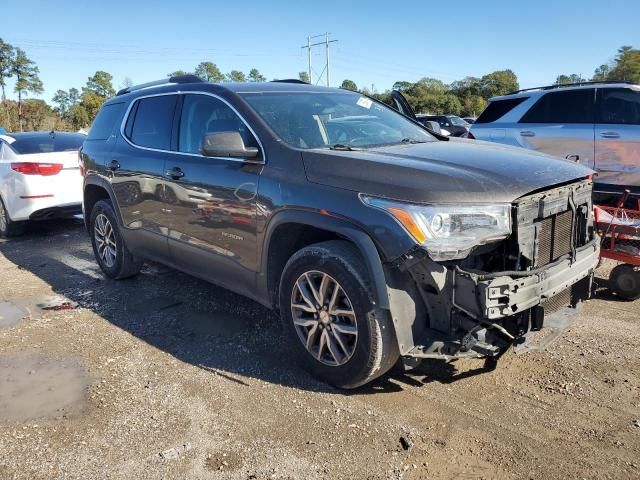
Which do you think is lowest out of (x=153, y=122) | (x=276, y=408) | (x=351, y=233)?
(x=276, y=408)

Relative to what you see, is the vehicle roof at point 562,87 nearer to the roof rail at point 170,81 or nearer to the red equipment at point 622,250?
the red equipment at point 622,250

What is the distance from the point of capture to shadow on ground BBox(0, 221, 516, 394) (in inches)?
145

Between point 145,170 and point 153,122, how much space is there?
0.47 meters

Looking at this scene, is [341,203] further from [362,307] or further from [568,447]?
[568,447]

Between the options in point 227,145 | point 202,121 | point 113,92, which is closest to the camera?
point 227,145

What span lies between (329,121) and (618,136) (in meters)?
5.08

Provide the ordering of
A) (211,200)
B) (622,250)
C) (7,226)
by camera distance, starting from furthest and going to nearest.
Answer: (7,226) → (622,250) → (211,200)

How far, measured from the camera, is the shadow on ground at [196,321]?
12.1 ft

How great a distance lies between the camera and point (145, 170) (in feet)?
16.1

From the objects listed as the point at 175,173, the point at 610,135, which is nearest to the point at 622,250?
the point at 610,135

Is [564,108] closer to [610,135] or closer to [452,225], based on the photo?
[610,135]

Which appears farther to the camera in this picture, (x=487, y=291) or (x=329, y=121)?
(x=329, y=121)

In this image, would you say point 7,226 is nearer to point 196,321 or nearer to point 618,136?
point 196,321

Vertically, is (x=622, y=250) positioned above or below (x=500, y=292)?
below
